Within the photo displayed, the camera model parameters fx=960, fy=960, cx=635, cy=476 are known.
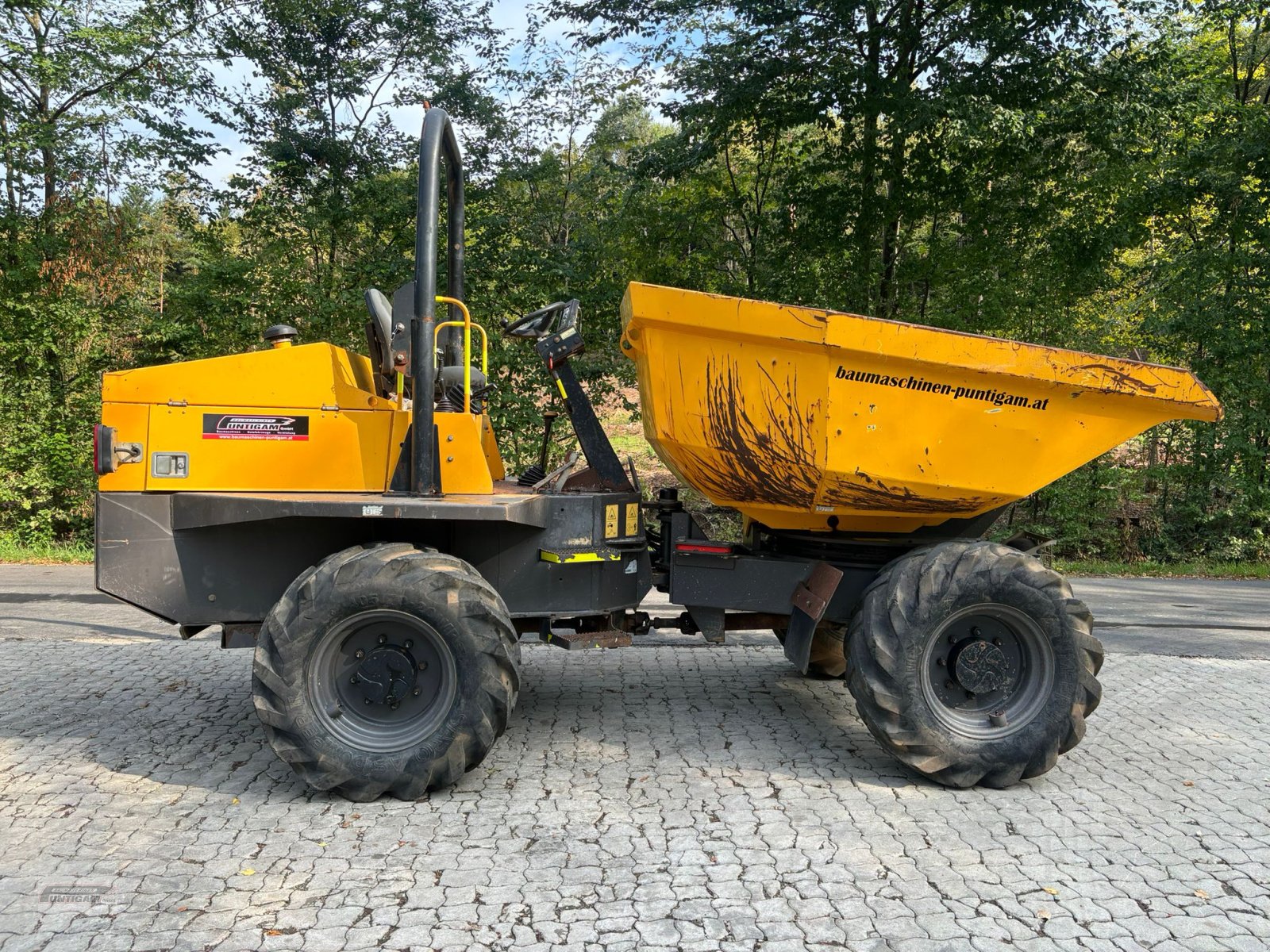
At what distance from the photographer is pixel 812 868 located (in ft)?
11.5

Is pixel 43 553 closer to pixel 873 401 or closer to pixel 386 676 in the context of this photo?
pixel 386 676

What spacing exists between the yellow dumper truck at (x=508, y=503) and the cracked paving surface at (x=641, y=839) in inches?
14.8

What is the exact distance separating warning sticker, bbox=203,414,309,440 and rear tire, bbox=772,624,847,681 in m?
3.03

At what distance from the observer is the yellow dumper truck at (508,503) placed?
414 centimetres

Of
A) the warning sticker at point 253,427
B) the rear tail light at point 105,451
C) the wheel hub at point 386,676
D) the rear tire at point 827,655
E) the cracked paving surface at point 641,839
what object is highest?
the warning sticker at point 253,427

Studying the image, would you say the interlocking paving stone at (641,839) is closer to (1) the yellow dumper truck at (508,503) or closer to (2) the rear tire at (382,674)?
(2) the rear tire at (382,674)

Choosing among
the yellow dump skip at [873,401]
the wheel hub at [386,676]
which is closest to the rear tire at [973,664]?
the yellow dump skip at [873,401]

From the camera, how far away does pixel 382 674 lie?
14.0 feet

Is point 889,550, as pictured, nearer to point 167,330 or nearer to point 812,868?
point 812,868

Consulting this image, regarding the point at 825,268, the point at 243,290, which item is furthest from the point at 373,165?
the point at 825,268

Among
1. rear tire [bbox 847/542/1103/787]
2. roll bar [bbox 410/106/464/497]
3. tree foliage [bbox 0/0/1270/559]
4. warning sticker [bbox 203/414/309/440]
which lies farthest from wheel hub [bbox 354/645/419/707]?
tree foliage [bbox 0/0/1270/559]

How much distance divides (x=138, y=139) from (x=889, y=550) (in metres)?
13.0

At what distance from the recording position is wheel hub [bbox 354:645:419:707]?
425cm

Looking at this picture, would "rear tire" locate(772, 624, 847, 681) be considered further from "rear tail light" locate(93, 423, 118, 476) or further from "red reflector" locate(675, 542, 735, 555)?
"rear tail light" locate(93, 423, 118, 476)
